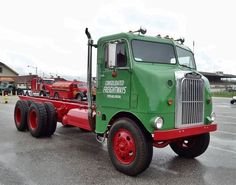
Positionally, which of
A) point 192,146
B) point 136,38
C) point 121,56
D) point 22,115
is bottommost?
point 192,146

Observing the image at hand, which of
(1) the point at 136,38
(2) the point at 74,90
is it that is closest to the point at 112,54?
(1) the point at 136,38

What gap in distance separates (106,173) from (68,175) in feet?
2.32

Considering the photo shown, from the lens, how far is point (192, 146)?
6762 mm

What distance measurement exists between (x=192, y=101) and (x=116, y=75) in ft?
5.11

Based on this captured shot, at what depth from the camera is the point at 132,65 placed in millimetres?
5582

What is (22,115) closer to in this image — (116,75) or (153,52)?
(116,75)

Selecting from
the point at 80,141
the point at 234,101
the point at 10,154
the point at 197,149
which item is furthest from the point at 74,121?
the point at 234,101

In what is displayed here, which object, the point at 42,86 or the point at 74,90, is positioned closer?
the point at 74,90

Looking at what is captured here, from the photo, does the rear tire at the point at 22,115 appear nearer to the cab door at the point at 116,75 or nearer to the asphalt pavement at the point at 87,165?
the asphalt pavement at the point at 87,165

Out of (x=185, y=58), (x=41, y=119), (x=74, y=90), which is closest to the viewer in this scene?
(x=185, y=58)

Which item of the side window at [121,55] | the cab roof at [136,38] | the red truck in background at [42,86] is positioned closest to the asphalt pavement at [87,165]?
the side window at [121,55]

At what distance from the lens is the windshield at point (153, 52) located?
228 inches

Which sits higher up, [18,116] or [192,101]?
[192,101]

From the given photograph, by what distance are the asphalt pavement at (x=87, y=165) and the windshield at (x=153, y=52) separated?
2.18m
